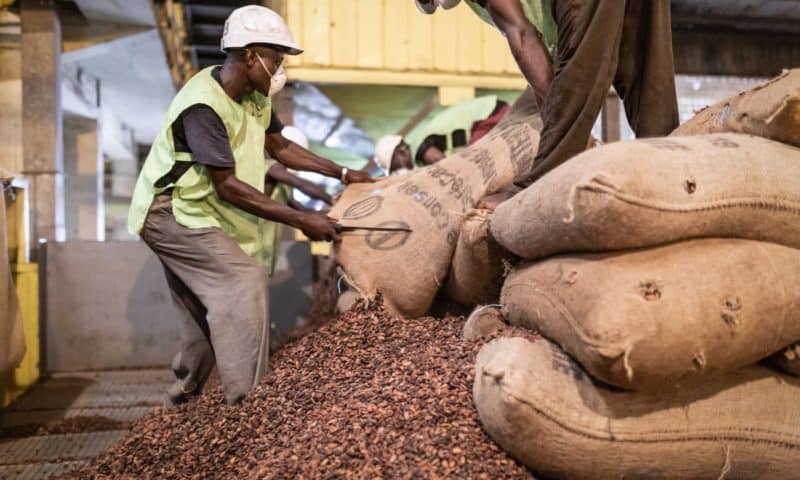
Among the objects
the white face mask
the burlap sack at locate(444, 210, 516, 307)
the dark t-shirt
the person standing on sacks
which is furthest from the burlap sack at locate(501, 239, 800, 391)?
the white face mask

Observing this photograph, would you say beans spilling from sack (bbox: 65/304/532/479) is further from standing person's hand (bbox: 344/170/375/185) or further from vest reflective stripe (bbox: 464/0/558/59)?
vest reflective stripe (bbox: 464/0/558/59)

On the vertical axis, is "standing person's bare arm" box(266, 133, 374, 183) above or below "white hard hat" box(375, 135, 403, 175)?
below

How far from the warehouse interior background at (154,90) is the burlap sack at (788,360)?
340 centimetres

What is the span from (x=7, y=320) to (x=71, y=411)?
30.4 inches

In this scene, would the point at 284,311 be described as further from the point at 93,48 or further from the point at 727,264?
the point at 727,264

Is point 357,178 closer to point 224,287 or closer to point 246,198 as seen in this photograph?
point 246,198

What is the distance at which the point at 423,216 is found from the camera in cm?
246

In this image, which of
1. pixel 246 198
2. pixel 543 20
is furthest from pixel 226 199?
pixel 543 20

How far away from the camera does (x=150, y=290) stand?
4.95m

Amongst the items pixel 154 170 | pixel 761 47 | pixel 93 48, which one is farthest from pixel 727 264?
pixel 761 47

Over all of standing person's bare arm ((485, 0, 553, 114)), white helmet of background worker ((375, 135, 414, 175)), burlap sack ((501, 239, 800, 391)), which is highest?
standing person's bare arm ((485, 0, 553, 114))

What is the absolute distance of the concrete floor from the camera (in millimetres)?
2779

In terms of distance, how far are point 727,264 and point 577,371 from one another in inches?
15.8

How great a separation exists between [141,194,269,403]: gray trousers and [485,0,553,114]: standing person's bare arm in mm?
1225
